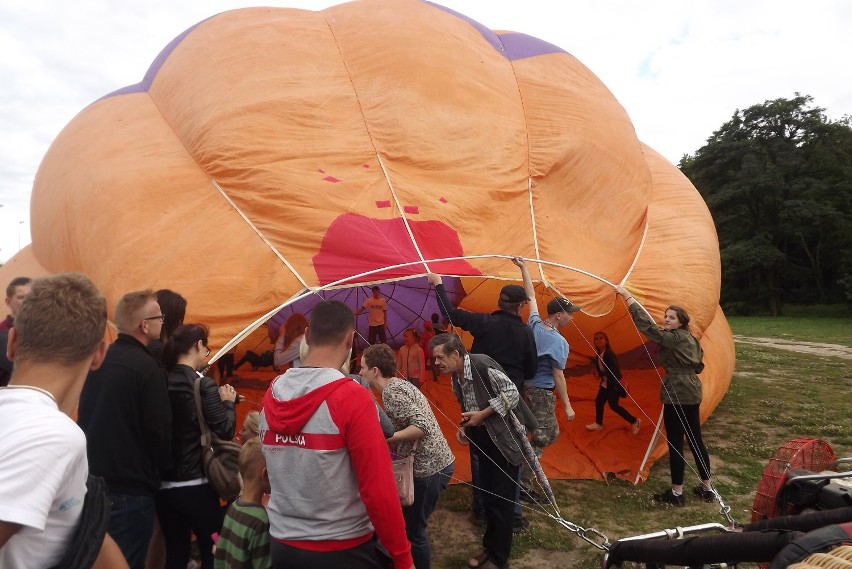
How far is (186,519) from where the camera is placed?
2.68m

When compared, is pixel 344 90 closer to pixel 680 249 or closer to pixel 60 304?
pixel 680 249

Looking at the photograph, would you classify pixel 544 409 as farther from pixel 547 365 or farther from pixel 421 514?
pixel 421 514

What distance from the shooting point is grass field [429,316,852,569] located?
3.86 metres

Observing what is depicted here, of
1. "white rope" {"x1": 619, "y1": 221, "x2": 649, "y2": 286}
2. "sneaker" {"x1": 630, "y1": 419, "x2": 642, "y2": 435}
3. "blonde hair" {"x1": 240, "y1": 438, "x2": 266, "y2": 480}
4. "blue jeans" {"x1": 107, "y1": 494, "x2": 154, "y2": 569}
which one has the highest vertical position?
"white rope" {"x1": 619, "y1": 221, "x2": 649, "y2": 286}

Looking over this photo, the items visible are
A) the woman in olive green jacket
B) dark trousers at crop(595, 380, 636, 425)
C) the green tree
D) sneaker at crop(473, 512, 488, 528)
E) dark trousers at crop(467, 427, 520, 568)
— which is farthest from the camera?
the green tree

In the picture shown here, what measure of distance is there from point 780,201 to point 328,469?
35.1 m

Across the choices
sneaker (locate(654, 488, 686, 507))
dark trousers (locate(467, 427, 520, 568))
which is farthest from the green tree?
dark trousers (locate(467, 427, 520, 568))

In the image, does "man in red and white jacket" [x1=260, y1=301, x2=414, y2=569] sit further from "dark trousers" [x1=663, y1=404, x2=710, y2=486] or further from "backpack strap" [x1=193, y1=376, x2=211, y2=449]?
"dark trousers" [x1=663, y1=404, x2=710, y2=486]

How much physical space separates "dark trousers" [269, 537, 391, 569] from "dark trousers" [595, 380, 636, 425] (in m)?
4.65

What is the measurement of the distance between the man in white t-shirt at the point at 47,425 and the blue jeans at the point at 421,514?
180 centimetres

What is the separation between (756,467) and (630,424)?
1.21 meters

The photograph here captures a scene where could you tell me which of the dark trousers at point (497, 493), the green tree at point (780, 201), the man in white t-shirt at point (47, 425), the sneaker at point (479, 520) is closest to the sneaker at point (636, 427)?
the sneaker at point (479, 520)

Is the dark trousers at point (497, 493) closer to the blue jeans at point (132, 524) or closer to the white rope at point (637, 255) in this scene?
the blue jeans at point (132, 524)

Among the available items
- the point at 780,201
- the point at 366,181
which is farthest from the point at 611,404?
the point at 780,201
